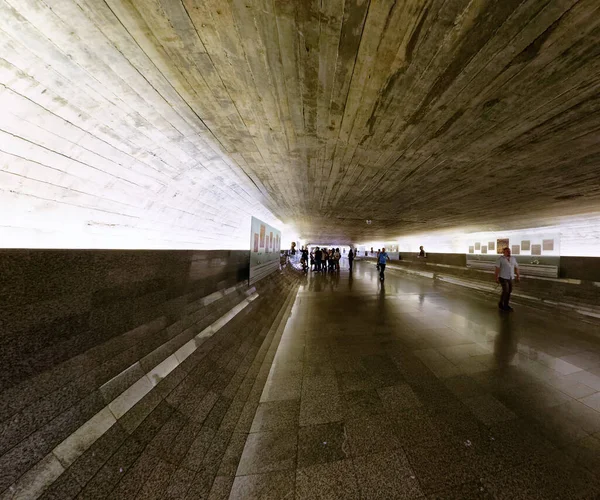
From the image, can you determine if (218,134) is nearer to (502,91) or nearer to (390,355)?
(502,91)

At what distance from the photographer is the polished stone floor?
1751 millimetres

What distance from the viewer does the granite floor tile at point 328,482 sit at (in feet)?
5.49

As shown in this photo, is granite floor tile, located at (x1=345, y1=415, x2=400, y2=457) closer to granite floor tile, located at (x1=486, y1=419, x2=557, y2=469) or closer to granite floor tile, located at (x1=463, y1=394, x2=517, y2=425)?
granite floor tile, located at (x1=486, y1=419, x2=557, y2=469)

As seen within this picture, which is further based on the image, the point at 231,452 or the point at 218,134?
the point at 218,134

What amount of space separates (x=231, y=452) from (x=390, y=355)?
2.82 m

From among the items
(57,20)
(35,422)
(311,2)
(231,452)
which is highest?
(311,2)

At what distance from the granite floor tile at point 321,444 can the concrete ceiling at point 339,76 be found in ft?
12.6

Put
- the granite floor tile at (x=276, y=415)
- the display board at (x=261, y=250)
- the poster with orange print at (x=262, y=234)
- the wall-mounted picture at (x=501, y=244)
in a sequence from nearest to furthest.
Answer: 1. the granite floor tile at (x=276, y=415)
2. the display board at (x=261, y=250)
3. the poster with orange print at (x=262, y=234)
4. the wall-mounted picture at (x=501, y=244)

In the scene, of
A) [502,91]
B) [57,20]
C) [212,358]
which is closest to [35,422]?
[212,358]

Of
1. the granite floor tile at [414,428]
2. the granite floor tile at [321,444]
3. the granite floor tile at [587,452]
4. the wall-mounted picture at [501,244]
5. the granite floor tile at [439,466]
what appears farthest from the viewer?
the wall-mounted picture at [501,244]

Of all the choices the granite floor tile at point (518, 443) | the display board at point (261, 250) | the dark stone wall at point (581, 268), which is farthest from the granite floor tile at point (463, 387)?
the dark stone wall at point (581, 268)

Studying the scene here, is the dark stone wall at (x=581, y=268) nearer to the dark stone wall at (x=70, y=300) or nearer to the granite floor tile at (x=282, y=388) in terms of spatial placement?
the granite floor tile at (x=282, y=388)

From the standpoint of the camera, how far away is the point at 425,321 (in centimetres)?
546

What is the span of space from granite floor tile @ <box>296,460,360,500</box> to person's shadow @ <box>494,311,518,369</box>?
3216 mm
